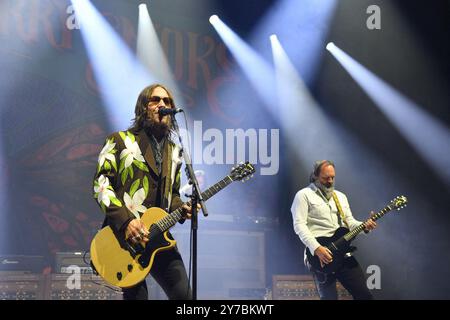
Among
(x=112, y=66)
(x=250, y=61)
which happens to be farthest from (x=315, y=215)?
(x=112, y=66)

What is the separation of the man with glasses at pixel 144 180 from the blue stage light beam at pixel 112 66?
4.26 metres

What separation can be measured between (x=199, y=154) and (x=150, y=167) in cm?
457

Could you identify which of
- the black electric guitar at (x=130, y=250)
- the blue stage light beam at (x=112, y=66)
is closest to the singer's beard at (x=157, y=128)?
the black electric guitar at (x=130, y=250)

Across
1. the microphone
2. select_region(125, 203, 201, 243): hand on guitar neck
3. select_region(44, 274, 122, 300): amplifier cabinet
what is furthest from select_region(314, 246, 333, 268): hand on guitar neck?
the microphone

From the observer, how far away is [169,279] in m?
3.97

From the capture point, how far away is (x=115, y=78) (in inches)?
341

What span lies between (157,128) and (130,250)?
35.3 inches

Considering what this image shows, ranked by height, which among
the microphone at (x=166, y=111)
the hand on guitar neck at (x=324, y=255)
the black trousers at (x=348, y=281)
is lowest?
the black trousers at (x=348, y=281)

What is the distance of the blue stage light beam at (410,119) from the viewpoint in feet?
29.9

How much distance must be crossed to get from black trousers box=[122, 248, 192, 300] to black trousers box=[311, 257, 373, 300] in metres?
2.76

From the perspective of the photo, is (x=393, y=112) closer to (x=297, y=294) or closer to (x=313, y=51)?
(x=313, y=51)

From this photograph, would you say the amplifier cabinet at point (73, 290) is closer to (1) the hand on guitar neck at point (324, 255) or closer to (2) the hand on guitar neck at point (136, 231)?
(1) the hand on guitar neck at point (324, 255)

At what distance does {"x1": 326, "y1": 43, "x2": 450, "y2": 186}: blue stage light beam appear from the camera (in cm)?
912

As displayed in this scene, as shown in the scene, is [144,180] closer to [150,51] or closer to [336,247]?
[336,247]
